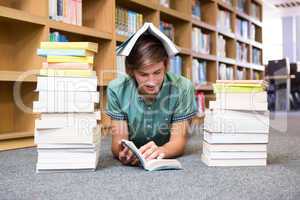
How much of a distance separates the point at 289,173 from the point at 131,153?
1.93ft

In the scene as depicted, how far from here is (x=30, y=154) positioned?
1.81m

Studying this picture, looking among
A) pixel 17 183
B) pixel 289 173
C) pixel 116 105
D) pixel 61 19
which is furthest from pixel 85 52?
pixel 61 19

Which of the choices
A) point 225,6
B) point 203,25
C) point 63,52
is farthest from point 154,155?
point 225,6

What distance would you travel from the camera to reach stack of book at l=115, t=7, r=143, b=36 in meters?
2.74

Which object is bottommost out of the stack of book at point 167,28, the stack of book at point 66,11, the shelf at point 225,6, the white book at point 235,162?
the white book at point 235,162

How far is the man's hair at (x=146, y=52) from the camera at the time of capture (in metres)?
Result: 1.38

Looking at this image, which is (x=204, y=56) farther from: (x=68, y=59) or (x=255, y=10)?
(x=68, y=59)

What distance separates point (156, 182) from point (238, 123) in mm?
438

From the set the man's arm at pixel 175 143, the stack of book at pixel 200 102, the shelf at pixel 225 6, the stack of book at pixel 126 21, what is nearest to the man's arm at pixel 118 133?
the man's arm at pixel 175 143

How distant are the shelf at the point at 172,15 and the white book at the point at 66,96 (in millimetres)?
1959

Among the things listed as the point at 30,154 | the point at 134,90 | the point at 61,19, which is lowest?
the point at 30,154

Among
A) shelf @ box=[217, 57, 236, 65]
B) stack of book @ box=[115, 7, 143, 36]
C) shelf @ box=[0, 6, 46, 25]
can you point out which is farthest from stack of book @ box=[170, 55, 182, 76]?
shelf @ box=[0, 6, 46, 25]

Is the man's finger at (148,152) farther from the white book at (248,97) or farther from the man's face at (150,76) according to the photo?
the white book at (248,97)

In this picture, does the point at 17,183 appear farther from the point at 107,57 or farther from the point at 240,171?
the point at 107,57
